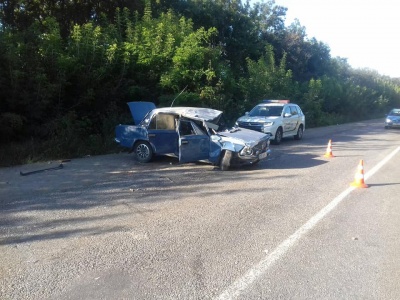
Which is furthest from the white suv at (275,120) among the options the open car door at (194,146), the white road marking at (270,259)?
the white road marking at (270,259)

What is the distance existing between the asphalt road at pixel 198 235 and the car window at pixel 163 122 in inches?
66.9

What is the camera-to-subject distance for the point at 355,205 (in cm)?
804

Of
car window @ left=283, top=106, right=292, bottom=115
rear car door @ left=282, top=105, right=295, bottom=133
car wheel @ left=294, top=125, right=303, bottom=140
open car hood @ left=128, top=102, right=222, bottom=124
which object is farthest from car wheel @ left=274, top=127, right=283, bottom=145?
open car hood @ left=128, top=102, right=222, bottom=124

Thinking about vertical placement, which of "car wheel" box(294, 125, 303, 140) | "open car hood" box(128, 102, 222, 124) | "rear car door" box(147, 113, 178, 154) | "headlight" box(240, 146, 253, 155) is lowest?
"car wheel" box(294, 125, 303, 140)

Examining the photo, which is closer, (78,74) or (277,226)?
(277,226)

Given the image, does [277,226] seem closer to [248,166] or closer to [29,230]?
[29,230]

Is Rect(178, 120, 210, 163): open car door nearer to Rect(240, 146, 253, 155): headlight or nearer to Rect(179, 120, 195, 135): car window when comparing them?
Rect(179, 120, 195, 135): car window

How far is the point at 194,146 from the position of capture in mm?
11523

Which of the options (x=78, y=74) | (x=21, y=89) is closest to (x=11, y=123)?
(x=21, y=89)

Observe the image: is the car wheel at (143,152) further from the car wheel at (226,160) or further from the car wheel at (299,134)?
the car wheel at (299,134)

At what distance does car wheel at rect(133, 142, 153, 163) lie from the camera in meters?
12.6

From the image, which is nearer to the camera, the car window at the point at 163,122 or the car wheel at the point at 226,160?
the car wheel at the point at 226,160

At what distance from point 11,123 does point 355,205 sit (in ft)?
33.3

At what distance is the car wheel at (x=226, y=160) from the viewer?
1134 centimetres
